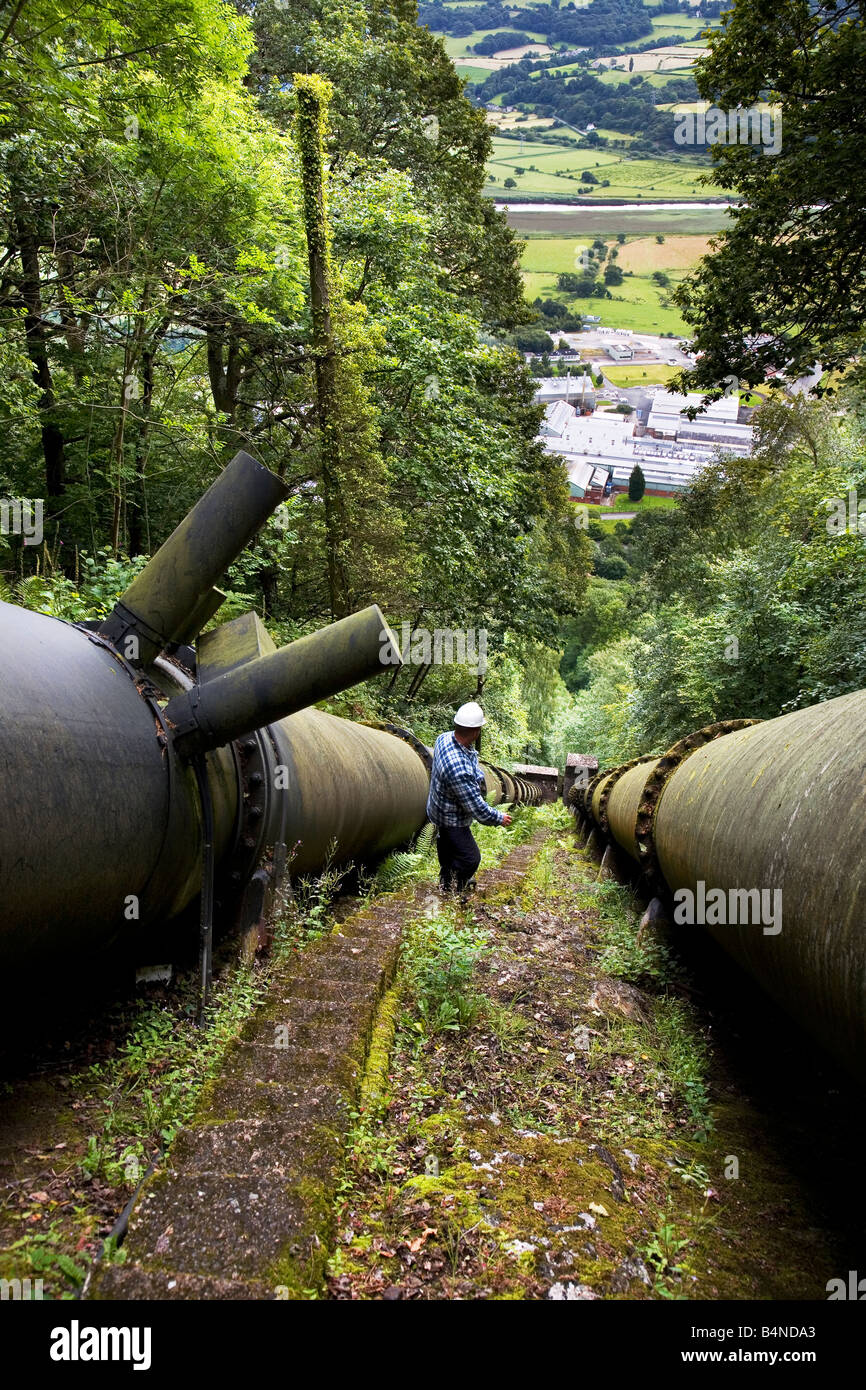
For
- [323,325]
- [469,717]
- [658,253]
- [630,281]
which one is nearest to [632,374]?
[630,281]

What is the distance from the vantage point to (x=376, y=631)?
8.40ft

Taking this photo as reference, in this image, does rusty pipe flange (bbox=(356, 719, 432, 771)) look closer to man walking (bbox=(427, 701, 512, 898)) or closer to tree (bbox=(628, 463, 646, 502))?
man walking (bbox=(427, 701, 512, 898))

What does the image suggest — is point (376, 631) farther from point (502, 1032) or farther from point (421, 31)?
point (421, 31)

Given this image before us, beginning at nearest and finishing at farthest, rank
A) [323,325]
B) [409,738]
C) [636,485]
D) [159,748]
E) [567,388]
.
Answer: [159,748]
[409,738]
[323,325]
[636,485]
[567,388]

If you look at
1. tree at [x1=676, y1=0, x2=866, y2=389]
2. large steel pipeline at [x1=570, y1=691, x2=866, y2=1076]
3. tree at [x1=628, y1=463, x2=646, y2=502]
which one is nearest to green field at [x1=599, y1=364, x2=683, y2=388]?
tree at [x1=628, y1=463, x2=646, y2=502]

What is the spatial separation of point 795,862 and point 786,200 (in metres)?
8.71

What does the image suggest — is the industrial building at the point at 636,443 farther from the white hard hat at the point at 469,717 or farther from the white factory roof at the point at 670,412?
the white hard hat at the point at 469,717

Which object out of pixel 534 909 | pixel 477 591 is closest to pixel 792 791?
pixel 534 909

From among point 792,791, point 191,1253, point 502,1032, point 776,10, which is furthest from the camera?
point 776,10

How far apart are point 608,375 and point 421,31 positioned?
14898cm

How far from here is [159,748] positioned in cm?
257

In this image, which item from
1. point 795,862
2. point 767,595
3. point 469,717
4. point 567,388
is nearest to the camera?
point 795,862

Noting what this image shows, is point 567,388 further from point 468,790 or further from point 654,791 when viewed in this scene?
point 468,790

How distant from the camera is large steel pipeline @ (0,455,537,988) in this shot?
6.56 ft
